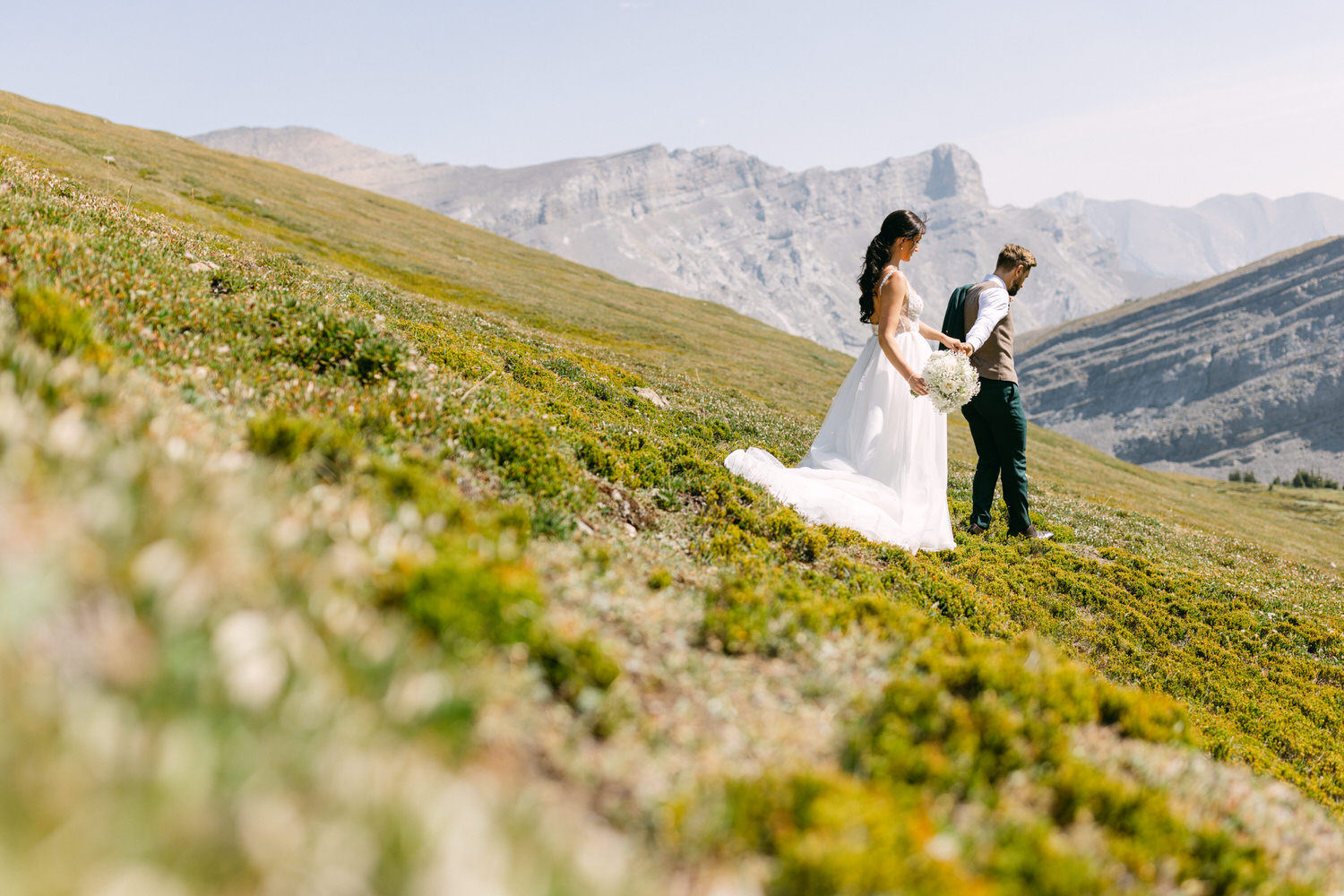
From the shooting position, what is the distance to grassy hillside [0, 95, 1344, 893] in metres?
1.94

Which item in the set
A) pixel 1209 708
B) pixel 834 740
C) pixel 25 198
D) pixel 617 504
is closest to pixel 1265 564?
pixel 1209 708

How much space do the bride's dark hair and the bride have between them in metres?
0.02

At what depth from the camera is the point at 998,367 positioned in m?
13.8

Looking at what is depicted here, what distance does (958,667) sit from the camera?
5035mm

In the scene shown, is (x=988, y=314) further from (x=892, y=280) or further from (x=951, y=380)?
(x=892, y=280)

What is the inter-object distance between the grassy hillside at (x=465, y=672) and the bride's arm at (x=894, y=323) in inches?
145

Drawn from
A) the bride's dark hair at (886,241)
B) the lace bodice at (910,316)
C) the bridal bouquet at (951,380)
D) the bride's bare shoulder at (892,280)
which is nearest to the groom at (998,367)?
the bridal bouquet at (951,380)

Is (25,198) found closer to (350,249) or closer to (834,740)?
(834,740)

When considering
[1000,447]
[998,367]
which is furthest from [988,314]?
[1000,447]

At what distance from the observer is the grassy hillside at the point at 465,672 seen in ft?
6.35

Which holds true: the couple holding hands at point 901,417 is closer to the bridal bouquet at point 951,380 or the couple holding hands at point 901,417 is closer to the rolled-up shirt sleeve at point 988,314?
the rolled-up shirt sleeve at point 988,314

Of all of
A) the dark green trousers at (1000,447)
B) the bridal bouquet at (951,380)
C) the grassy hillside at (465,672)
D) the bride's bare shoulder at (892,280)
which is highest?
the bride's bare shoulder at (892,280)

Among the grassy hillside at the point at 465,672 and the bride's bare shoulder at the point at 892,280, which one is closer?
the grassy hillside at the point at 465,672

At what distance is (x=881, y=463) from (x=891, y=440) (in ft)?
1.62
